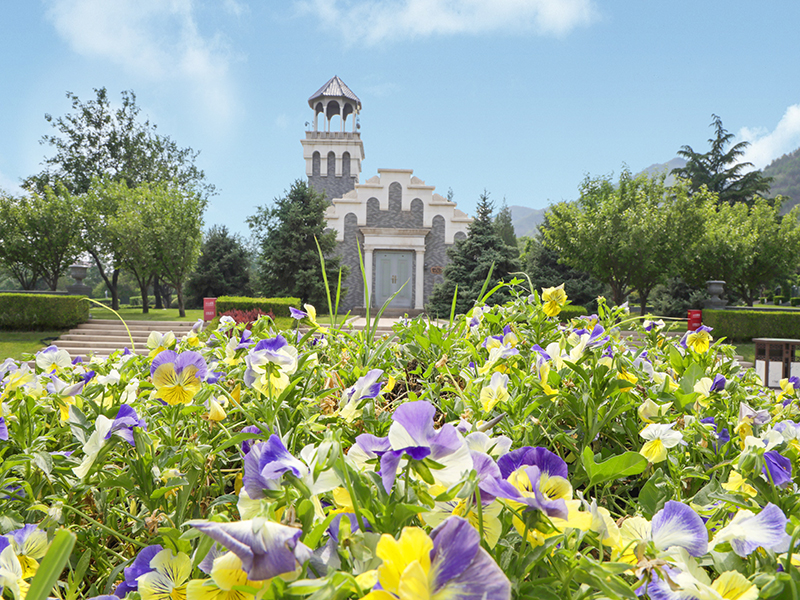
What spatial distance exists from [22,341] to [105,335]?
2.02 metres

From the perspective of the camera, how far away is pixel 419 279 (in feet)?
76.3

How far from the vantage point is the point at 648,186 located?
62.5 feet

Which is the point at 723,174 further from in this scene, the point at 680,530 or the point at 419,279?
the point at 680,530

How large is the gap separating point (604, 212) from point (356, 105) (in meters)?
17.6

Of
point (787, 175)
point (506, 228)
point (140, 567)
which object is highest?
point (787, 175)

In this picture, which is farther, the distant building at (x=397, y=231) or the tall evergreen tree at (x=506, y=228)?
the tall evergreen tree at (x=506, y=228)

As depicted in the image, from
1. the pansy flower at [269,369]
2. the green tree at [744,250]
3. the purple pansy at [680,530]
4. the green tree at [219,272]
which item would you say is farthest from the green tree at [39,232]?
the green tree at [744,250]

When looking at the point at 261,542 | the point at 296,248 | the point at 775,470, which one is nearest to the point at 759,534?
the point at 775,470

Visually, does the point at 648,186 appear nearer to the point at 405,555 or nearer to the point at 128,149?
the point at 405,555

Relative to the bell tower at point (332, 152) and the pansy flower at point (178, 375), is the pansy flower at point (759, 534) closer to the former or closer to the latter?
the pansy flower at point (178, 375)

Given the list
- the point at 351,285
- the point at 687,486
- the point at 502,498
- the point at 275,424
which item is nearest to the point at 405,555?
the point at 502,498

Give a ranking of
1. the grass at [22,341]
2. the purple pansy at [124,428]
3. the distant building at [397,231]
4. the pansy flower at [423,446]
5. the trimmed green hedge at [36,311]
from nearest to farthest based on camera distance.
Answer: the pansy flower at [423,446] < the purple pansy at [124,428] < the grass at [22,341] < the trimmed green hedge at [36,311] < the distant building at [397,231]

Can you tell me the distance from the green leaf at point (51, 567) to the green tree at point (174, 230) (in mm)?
21663

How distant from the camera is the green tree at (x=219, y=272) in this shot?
27.3 m
